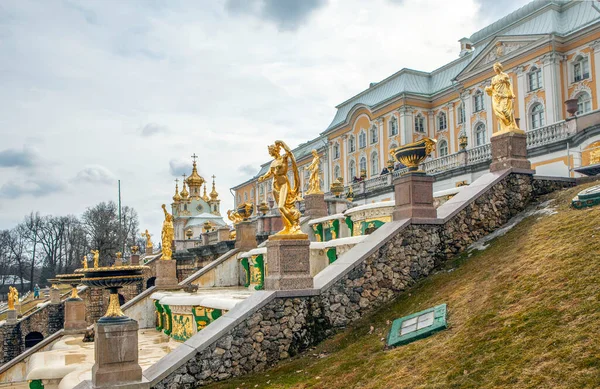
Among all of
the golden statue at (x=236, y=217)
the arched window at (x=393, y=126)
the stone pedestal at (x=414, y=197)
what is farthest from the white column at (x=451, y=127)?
the stone pedestal at (x=414, y=197)

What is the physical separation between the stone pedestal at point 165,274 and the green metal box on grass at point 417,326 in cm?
1204

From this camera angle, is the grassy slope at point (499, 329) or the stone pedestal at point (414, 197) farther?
the stone pedestal at point (414, 197)

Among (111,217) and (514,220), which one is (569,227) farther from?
(111,217)

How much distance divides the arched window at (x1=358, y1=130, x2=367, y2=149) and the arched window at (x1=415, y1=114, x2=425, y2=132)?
6016 millimetres

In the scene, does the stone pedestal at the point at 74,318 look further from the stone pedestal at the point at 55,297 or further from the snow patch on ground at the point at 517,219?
the stone pedestal at the point at 55,297

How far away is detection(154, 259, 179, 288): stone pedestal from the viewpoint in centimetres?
1969

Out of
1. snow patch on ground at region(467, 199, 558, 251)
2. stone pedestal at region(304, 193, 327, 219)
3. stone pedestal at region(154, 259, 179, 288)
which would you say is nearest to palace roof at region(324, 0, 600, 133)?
stone pedestal at region(304, 193, 327, 219)

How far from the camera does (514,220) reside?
12.0 meters

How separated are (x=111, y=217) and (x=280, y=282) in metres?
68.6

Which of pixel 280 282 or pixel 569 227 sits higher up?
pixel 569 227

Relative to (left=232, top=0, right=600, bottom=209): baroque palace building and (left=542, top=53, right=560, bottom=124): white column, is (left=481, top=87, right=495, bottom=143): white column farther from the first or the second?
(left=542, top=53, right=560, bottom=124): white column

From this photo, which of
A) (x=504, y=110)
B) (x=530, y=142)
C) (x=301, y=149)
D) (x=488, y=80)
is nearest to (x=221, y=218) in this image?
(x=301, y=149)

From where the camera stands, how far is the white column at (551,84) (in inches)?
1512

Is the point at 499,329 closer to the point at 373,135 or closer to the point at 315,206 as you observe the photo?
the point at 315,206
